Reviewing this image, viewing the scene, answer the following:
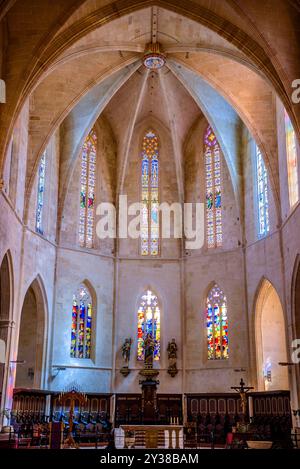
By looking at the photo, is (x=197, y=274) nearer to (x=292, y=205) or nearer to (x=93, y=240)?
(x=93, y=240)

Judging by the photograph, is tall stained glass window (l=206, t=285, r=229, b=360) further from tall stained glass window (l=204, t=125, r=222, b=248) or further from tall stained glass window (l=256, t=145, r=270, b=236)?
tall stained glass window (l=256, t=145, r=270, b=236)

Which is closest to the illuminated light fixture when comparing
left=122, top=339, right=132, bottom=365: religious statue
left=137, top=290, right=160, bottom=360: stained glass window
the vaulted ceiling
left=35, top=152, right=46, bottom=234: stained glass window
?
the vaulted ceiling

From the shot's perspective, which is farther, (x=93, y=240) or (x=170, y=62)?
(x=93, y=240)

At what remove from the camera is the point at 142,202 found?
3338cm

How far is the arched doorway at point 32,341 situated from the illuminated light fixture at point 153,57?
11.6 m

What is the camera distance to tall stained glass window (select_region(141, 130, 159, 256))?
32.8m

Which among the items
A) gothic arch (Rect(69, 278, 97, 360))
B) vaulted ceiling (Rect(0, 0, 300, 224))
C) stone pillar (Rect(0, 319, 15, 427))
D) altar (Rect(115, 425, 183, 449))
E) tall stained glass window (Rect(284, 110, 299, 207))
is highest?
vaulted ceiling (Rect(0, 0, 300, 224))

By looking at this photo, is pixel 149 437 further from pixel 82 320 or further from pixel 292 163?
pixel 292 163

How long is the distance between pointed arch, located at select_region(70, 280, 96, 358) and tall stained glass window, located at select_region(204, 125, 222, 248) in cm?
699

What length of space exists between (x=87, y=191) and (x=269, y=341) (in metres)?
12.4

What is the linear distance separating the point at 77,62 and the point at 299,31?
10306 millimetres

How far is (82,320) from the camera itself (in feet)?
99.9

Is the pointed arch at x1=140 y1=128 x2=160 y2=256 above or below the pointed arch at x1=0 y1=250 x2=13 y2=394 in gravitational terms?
above
